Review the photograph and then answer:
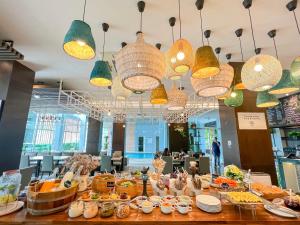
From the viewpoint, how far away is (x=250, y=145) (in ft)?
9.98

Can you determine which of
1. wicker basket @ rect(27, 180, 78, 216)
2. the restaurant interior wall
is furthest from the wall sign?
the restaurant interior wall

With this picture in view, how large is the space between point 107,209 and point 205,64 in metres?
1.43

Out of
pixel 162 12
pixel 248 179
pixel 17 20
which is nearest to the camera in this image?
pixel 248 179

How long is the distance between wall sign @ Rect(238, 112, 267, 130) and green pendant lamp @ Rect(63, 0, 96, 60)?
2.95 meters

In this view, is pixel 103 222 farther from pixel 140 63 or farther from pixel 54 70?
pixel 54 70

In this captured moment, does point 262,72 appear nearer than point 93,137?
Yes

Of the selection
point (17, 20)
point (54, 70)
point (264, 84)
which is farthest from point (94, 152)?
point (264, 84)

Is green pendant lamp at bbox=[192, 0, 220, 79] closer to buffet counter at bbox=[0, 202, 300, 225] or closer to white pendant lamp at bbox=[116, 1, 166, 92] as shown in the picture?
white pendant lamp at bbox=[116, 1, 166, 92]

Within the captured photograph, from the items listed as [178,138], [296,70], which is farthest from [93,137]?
[296,70]

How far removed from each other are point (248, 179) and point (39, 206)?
1.88 m

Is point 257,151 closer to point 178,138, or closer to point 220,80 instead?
point 220,80

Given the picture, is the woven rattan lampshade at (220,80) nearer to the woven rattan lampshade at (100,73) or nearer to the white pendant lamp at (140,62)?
the white pendant lamp at (140,62)

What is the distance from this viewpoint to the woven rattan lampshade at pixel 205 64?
144 centimetres

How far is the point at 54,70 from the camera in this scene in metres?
3.70
